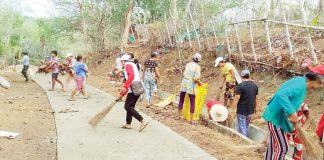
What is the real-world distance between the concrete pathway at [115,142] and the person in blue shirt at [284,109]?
62.7 inches

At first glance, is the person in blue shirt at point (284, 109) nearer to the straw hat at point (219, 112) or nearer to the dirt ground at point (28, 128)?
the dirt ground at point (28, 128)

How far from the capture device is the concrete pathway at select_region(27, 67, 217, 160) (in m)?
6.68

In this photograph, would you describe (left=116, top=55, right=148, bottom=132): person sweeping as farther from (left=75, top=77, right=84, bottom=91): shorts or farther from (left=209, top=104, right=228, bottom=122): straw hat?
(left=75, top=77, right=84, bottom=91): shorts

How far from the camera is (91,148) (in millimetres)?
7102

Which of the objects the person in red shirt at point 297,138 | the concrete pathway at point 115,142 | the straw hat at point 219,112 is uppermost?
the person in red shirt at point 297,138

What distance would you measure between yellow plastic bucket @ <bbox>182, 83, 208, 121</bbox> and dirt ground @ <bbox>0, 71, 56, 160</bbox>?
307cm

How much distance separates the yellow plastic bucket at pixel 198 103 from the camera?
33.0ft

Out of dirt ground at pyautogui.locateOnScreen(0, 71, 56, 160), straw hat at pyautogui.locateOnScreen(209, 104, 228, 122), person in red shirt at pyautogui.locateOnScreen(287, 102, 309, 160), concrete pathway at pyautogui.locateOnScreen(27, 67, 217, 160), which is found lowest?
dirt ground at pyautogui.locateOnScreen(0, 71, 56, 160)

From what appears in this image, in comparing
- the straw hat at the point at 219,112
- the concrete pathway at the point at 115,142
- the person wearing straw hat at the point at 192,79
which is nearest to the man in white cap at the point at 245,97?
the straw hat at the point at 219,112

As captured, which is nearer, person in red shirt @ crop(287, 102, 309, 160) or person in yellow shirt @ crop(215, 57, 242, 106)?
person in red shirt @ crop(287, 102, 309, 160)

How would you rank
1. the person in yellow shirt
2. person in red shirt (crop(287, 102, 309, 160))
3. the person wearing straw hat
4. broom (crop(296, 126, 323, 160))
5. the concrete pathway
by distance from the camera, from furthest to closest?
the person in yellow shirt
the person wearing straw hat
the concrete pathway
person in red shirt (crop(287, 102, 309, 160))
broom (crop(296, 126, 323, 160))

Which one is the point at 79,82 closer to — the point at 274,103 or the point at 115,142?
the point at 115,142

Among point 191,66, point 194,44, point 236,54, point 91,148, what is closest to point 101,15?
point 194,44

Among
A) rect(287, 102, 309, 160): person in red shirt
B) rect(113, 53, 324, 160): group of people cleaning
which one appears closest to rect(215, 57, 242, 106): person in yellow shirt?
rect(113, 53, 324, 160): group of people cleaning
